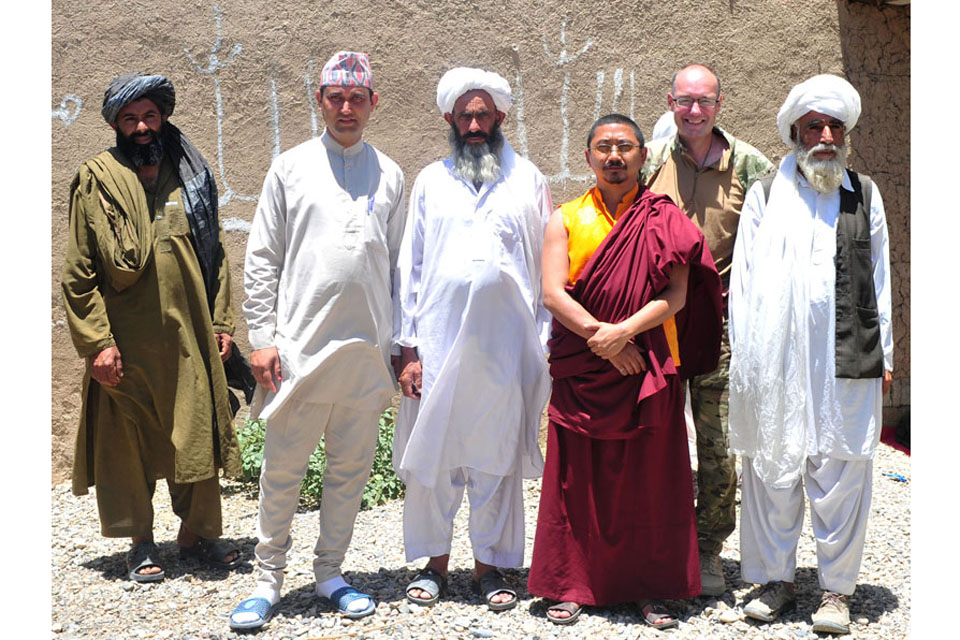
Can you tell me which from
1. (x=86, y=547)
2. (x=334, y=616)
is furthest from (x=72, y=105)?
(x=334, y=616)

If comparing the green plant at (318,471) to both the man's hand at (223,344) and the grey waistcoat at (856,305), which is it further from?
the grey waistcoat at (856,305)

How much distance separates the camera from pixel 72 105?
18.6 ft

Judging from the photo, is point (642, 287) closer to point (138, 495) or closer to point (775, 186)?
point (775, 186)

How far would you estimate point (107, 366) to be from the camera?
13.3 ft

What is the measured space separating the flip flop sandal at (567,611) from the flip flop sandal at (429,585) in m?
0.48

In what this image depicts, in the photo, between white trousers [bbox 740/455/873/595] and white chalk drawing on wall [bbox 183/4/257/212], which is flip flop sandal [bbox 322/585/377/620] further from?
white chalk drawing on wall [bbox 183/4/257/212]

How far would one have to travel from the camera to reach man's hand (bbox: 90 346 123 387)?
160 inches

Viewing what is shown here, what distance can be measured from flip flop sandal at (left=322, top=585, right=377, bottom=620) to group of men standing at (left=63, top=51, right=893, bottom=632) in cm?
1

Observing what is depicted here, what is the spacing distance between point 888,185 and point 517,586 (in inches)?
149

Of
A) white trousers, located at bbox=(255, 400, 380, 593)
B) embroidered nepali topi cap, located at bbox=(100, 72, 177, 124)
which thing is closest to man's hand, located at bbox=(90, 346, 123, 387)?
white trousers, located at bbox=(255, 400, 380, 593)

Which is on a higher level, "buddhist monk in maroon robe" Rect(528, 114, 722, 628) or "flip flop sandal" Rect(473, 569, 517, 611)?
"buddhist monk in maroon robe" Rect(528, 114, 722, 628)

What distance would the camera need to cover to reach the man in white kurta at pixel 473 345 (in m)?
3.88

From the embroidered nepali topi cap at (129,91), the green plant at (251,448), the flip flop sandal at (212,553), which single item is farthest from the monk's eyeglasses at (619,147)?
the green plant at (251,448)

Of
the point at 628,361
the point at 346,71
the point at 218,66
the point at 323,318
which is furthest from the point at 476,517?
the point at 218,66
